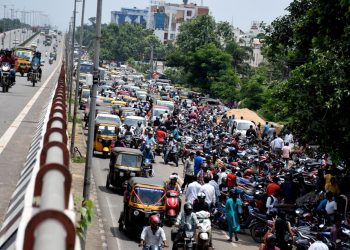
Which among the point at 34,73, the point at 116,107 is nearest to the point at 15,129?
the point at 116,107

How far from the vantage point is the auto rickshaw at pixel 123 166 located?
24.3 m

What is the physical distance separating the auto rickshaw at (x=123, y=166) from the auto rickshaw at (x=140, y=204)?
18.0ft

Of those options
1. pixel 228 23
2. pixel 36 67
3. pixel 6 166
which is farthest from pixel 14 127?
pixel 228 23

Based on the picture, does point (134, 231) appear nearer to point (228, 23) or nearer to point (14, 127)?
point (14, 127)

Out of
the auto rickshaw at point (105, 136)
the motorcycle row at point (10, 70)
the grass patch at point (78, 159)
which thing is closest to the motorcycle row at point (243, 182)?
the auto rickshaw at point (105, 136)

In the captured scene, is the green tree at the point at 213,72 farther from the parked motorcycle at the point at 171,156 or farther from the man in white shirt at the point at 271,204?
the man in white shirt at the point at 271,204

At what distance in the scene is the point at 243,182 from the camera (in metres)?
23.1

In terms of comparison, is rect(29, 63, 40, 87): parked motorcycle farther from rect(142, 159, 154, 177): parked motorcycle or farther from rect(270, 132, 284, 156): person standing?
rect(142, 159, 154, 177): parked motorcycle

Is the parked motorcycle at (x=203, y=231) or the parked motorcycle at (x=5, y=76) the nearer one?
the parked motorcycle at (x=203, y=231)

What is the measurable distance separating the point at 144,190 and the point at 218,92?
60665 millimetres

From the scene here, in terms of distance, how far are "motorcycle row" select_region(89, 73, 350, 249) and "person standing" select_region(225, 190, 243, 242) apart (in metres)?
0.32

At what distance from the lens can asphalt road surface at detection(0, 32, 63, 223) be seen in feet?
67.2

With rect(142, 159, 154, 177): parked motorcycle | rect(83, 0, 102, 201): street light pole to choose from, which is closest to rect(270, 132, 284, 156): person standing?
rect(142, 159, 154, 177): parked motorcycle

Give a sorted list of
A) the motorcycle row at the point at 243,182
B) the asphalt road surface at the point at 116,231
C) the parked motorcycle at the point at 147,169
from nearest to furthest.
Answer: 1. the motorcycle row at the point at 243,182
2. the asphalt road surface at the point at 116,231
3. the parked motorcycle at the point at 147,169
